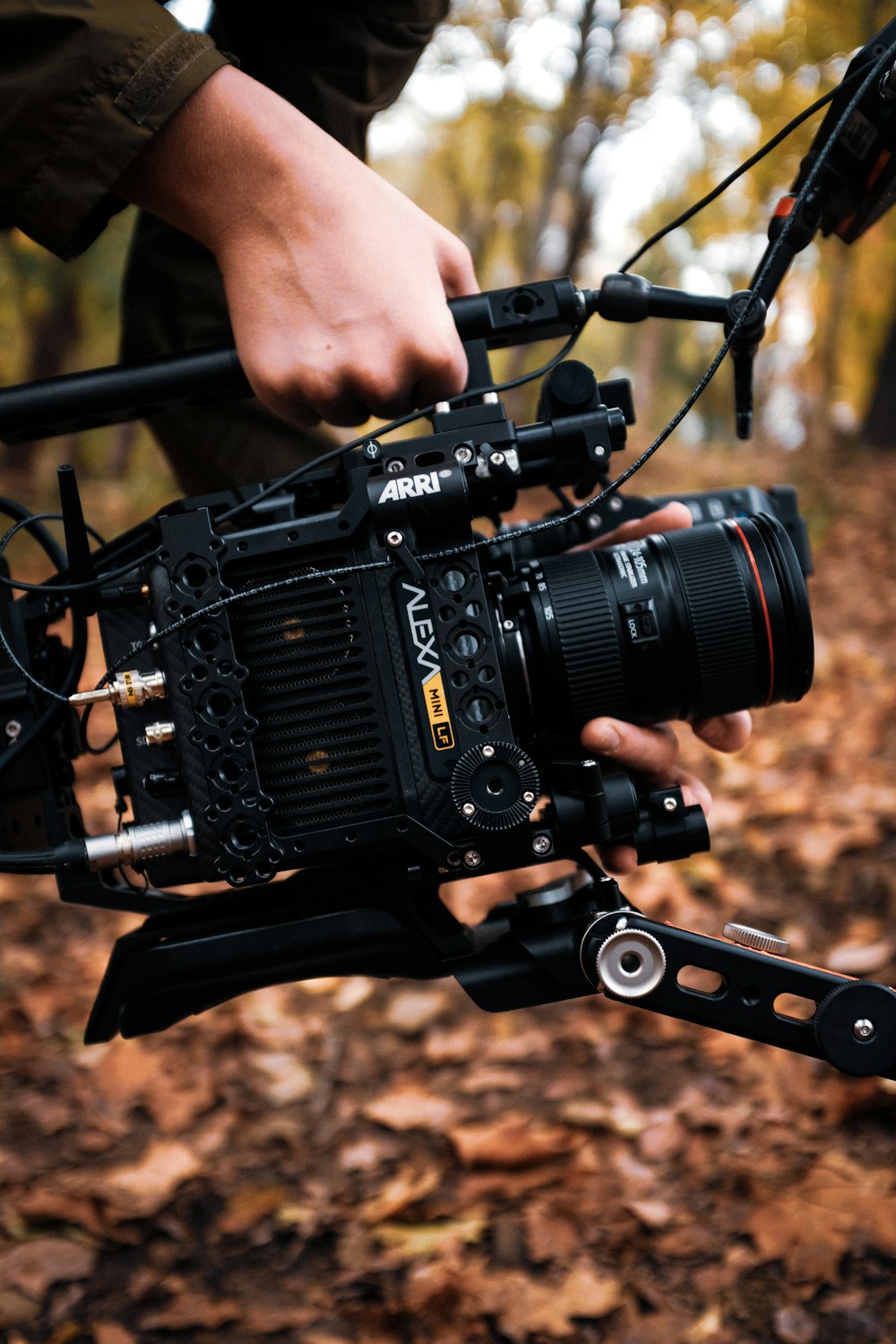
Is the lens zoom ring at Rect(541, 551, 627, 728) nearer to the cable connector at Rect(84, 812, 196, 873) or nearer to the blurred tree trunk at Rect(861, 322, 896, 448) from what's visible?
the cable connector at Rect(84, 812, 196, 873)

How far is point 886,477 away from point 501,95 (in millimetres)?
4820

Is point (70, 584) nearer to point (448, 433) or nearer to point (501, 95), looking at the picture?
point (448, 433)

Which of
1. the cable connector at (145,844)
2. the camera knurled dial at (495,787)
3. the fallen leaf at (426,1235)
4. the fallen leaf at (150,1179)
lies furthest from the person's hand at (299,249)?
the fallen leaf at (150,1179)

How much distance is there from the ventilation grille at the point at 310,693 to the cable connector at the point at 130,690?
13 cm

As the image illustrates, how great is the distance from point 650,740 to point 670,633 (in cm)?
18

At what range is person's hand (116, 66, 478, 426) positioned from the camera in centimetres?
156

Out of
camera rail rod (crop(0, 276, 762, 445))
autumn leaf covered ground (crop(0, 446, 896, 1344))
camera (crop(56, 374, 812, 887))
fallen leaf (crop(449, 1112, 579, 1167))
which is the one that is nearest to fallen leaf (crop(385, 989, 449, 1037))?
autumn leaf covered ground (crop(0, 446, 896, 1344))

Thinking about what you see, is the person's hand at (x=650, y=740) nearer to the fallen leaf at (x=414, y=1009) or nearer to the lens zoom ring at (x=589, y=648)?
the lens zoom ring at (x=589, y=648)

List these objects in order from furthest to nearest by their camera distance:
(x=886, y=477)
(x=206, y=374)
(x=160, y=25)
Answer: (x=886, y=477) < (x=206, y=374) < (x=160, y=25)

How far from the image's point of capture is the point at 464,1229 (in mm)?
2141

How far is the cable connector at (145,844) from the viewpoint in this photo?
1.65 m

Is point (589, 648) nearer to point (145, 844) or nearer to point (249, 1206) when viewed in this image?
point (145, 844)

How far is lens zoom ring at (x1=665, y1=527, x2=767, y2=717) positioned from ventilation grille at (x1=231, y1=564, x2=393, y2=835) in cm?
53

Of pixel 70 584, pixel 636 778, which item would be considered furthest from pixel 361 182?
pixel 636 778
